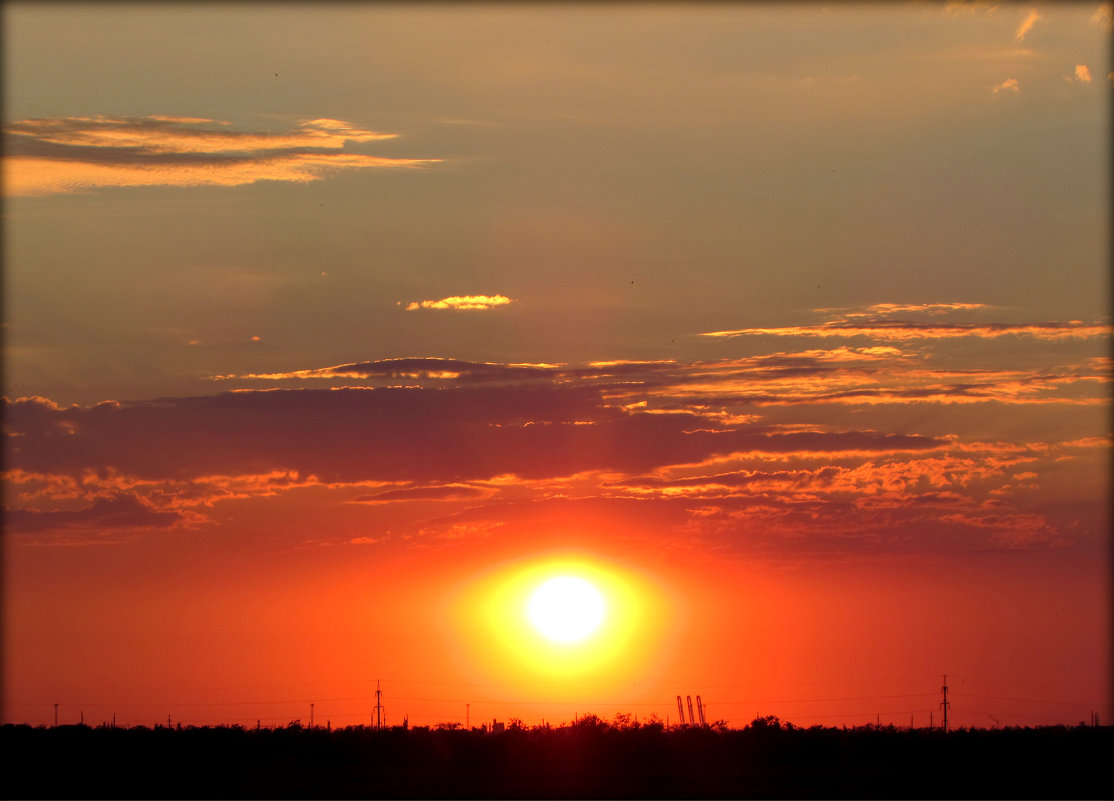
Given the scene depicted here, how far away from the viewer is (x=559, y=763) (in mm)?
59219

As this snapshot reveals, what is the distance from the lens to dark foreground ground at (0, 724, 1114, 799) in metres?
47.5

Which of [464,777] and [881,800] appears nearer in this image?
[881,800]

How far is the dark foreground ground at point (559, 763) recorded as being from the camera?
1870 inches

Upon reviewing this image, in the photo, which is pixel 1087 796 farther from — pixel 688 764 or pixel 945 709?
pixel 945 709

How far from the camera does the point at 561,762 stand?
196ft

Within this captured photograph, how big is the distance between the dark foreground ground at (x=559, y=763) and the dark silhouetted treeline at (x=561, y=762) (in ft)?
0.31

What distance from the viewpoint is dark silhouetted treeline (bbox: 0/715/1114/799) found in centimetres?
4753

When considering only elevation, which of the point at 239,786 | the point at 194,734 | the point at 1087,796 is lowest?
the point at 1087,796

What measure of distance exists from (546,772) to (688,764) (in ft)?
24.3

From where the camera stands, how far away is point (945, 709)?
407 feet

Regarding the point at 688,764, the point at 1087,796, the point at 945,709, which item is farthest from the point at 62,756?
the point at 945,709

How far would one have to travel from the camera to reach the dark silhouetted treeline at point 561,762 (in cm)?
4753

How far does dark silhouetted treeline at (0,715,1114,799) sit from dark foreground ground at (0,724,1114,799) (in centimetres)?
9

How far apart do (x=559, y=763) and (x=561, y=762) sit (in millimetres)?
610
